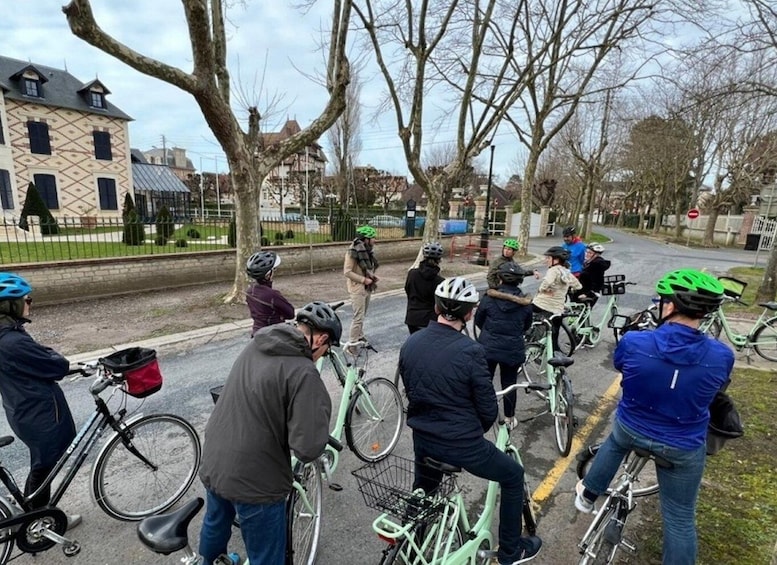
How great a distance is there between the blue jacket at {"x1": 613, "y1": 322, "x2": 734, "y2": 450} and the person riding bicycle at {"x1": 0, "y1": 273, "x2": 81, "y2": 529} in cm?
371

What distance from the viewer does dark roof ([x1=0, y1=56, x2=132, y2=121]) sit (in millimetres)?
23234

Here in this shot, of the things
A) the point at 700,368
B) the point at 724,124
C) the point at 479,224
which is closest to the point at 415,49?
the point at 700,368

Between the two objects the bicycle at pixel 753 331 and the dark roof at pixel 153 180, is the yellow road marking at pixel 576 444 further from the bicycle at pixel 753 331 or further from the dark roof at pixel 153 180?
the dark roof at pixel 153 180

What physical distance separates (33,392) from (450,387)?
2718mm

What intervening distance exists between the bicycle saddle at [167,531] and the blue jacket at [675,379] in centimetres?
252

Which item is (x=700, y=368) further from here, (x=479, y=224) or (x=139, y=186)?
(x=139, y=186)

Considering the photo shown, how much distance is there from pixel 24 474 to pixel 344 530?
2.94 meters

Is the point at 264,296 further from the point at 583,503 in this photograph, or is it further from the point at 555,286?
the point at 555,286

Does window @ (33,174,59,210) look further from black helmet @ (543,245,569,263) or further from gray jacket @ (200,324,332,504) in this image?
gray jacket @ (200,324,332,504)

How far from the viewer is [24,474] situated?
3.62m

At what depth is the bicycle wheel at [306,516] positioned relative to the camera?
2.72 meters

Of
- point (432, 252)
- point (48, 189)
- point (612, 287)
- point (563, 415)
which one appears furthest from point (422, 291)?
point (48, 189)

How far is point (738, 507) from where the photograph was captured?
335 centimetres

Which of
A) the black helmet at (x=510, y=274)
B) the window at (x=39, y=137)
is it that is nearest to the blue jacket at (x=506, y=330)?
the black helmet at (x=510, y=274)
